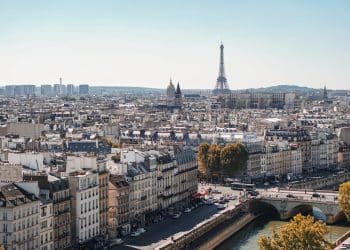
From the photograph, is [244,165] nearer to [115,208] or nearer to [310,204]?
[310,204]

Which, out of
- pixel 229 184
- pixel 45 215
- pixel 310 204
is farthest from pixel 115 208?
pixel 229 184

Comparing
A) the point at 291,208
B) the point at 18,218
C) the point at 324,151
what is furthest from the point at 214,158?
the point at 18,218

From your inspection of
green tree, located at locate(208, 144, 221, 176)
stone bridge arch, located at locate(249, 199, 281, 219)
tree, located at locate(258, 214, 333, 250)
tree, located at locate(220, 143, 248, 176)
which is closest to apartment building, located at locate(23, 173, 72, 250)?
tree, located at locate(258, 214, 333, 250)

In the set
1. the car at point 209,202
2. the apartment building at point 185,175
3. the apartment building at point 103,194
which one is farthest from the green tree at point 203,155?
the apartment building at point 103,194

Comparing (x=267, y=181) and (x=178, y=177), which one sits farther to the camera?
(x=267, y=181)

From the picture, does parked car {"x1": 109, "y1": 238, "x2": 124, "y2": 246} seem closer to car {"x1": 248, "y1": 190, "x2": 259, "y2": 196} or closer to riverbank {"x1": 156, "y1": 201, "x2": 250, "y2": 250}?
riverbank {"x1": 156, "y1": 201, "x2": 250, "y2": 250}

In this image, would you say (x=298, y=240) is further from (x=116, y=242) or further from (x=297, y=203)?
(x=297, y=203)

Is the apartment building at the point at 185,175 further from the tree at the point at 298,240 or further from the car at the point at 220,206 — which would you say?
the tree at the point at 298,240
